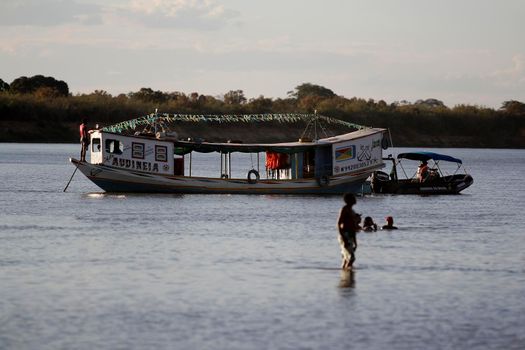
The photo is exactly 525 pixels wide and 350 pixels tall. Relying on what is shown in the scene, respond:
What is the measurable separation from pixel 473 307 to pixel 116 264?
9.94m

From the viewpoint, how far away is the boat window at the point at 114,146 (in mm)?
57344

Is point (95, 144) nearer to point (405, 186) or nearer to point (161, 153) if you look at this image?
point (161, 153)

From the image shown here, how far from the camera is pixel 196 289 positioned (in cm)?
2798

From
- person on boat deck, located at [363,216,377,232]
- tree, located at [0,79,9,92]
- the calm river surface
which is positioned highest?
tree, located at [0,79,9,92]

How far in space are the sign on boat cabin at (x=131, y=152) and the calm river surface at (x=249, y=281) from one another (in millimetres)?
5730

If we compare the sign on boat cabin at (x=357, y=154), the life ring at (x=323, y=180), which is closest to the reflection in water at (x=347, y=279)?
the life ring at (x=323, y=180)

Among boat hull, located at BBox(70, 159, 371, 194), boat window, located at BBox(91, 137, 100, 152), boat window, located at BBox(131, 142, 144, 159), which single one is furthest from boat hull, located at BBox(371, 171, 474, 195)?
boat window, located at BBox(91, 137, 100, 152)

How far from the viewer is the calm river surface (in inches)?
909

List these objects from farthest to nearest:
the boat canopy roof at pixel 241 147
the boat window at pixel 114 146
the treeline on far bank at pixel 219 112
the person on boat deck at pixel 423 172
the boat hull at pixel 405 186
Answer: the treeline on far bank at pixel 219 112 < the person on boat deck at pixel 423 172 < the boat hull at pixel 405 186 < the boat canopy roof at pixel 241 147 < the boat window at pixel 114 146

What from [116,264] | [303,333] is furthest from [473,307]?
[116,264]

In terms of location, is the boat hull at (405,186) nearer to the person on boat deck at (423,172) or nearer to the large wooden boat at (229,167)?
the person on boat deck at (423,172)

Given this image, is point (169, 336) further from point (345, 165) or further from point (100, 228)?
point (345, 165)

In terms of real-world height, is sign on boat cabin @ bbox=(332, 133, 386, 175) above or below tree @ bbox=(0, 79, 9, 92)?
below

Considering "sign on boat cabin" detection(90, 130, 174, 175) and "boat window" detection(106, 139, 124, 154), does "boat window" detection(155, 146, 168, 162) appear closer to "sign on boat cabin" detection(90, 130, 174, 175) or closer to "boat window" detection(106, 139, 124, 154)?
"sign on boat cabin" detection(90, 130, 174, 175)
